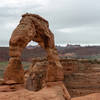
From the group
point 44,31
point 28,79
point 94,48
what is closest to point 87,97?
point 28,79

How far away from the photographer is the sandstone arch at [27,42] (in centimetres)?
1236

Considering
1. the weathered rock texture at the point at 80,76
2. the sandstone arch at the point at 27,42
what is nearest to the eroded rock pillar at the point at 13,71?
the sandstone arch at the point at 27,42

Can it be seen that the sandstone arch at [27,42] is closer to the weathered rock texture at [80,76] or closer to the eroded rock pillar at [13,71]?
the eroded rock pillar at [13,71]

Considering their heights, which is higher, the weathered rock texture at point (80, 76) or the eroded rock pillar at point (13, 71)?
the eroded rock pillar at point (13, 71)

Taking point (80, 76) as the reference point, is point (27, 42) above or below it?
above

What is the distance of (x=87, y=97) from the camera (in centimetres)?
1906

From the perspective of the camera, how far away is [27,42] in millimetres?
13180

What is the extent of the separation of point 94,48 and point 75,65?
57.1 m

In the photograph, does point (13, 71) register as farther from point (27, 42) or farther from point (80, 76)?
point (80, 76)

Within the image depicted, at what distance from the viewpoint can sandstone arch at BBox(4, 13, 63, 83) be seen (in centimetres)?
1236

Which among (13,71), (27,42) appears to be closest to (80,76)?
(27,42)

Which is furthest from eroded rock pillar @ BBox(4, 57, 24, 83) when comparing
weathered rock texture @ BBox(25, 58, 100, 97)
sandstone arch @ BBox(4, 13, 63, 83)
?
weathered rock texture @ BBox(25, 58, 100, 97)

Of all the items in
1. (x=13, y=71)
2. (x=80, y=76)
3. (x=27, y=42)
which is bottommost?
(x=80, y=76)

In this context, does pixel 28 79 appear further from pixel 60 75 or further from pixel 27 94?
pixel 27 94
